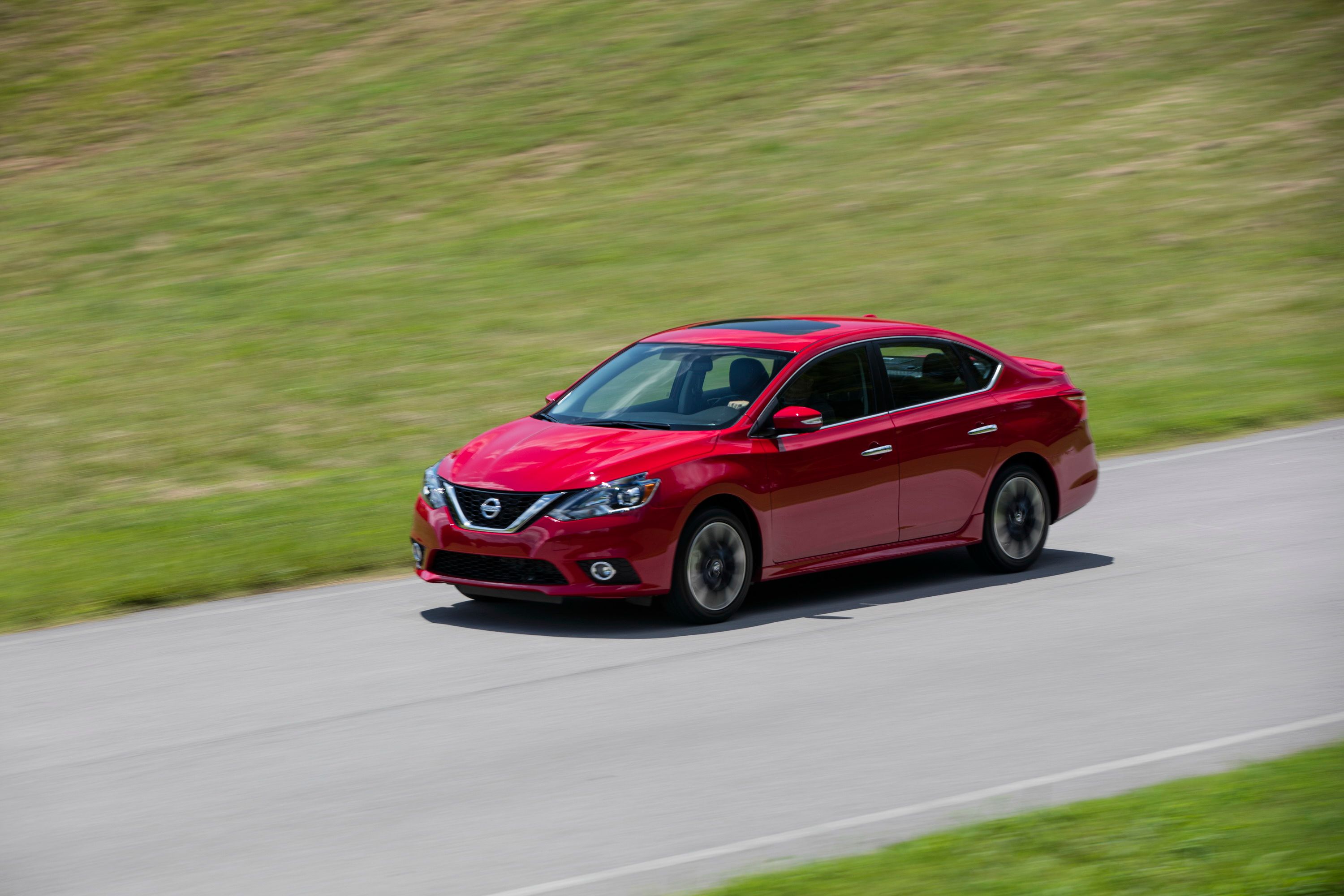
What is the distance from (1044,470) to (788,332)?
2006 mm

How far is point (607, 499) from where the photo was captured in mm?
9008

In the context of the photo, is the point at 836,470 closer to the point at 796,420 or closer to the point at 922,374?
the point at 796,420

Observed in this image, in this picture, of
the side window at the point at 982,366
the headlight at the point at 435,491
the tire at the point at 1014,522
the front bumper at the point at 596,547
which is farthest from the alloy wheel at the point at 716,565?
the side window at the point at 982,366

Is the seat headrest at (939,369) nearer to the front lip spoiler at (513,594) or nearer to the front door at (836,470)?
the front door at (836,470)

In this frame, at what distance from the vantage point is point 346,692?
821 centimetres

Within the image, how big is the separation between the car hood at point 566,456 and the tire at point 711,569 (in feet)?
1.33

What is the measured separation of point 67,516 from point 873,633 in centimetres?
735

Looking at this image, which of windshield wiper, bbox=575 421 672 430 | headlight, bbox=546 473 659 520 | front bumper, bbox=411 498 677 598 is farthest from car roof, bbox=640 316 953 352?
front bumper, bbox=411 498 677 598

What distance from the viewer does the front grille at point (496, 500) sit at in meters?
9.13

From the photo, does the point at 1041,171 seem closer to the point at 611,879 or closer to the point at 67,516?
the point at 67,516

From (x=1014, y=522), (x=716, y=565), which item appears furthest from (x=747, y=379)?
(x=1014, y=522)

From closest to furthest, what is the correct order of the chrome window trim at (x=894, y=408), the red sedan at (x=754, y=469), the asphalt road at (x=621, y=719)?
the asphalt road at (x=621, y=719), the red sedan at (x=754, y=469), the chrome window trim at (x=894, y=408)

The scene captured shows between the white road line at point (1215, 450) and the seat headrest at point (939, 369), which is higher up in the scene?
the seat headrest at point (939, 369)

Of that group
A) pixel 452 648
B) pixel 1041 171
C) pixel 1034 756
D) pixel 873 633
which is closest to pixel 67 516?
pixel 452 648
